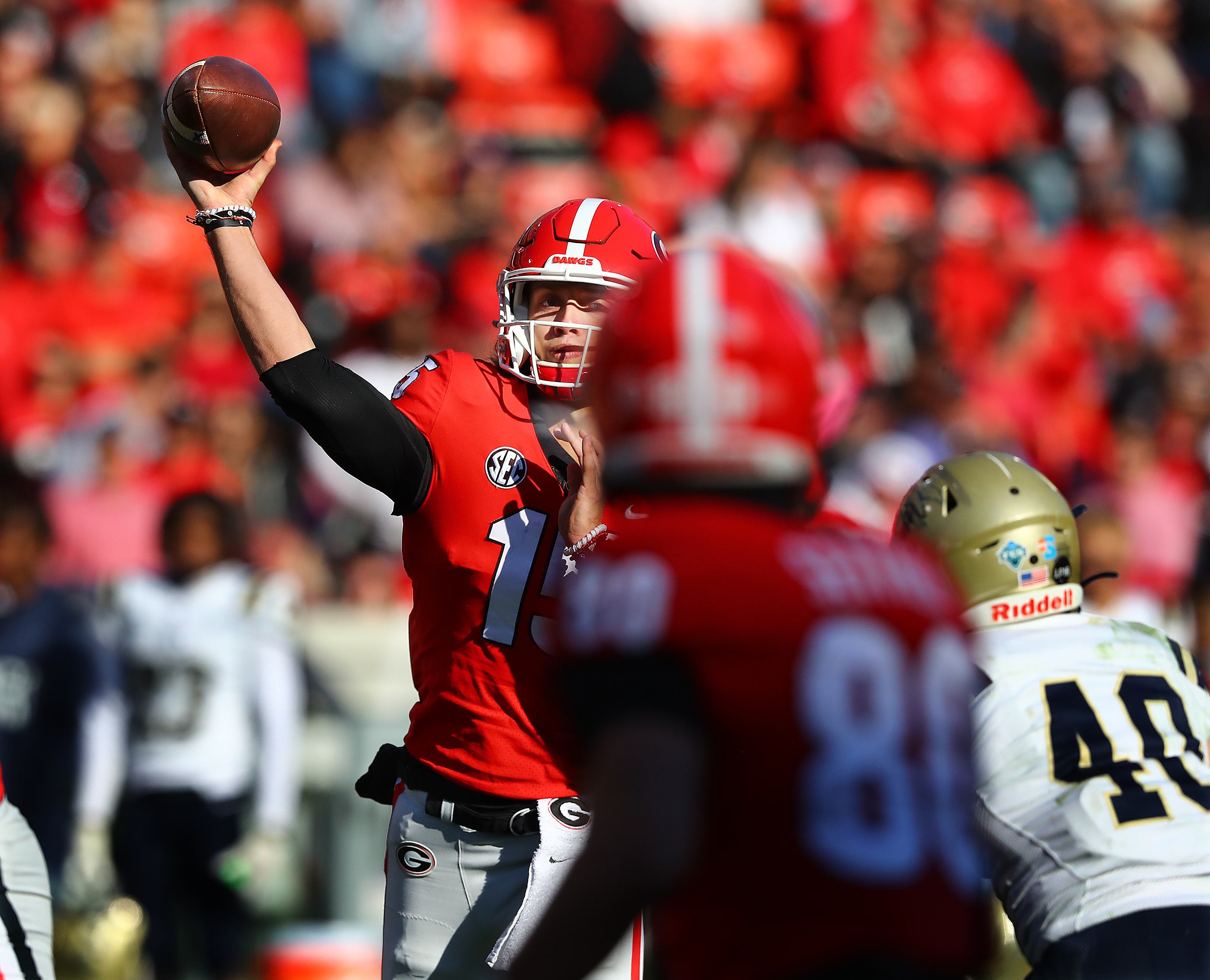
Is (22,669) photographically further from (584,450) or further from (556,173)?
(556,173)

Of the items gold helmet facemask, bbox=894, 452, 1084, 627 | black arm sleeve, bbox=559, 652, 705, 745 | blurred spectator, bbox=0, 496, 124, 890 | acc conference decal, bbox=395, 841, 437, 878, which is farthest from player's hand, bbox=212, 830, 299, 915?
black arm sleeve, bbox=559, 652, 705, 745

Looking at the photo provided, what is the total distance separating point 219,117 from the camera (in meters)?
3.09

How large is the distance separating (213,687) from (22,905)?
3.39 metres

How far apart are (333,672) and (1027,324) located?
499cm

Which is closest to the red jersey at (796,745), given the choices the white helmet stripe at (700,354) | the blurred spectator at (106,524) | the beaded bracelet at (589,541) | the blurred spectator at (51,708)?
the white helmet stripe at (700,354)

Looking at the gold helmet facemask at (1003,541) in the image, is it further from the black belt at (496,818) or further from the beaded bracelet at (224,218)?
the beaded bracelet at (224,218)

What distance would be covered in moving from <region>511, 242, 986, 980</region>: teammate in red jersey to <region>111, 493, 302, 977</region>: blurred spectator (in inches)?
187

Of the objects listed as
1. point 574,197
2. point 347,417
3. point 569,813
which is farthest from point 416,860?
point 574,197

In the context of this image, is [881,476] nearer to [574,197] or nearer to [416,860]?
[574,197]

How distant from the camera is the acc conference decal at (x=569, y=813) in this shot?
3.18 meters

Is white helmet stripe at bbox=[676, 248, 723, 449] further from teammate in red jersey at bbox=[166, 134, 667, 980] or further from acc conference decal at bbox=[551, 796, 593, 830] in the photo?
acc conference decal at bbox=[551, 796, 593, 830]

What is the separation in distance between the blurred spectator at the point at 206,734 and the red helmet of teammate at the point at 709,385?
4793mm

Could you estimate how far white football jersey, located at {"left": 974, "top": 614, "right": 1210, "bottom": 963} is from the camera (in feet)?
10.4

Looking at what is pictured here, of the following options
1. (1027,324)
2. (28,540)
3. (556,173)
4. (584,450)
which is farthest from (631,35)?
(584,450)
